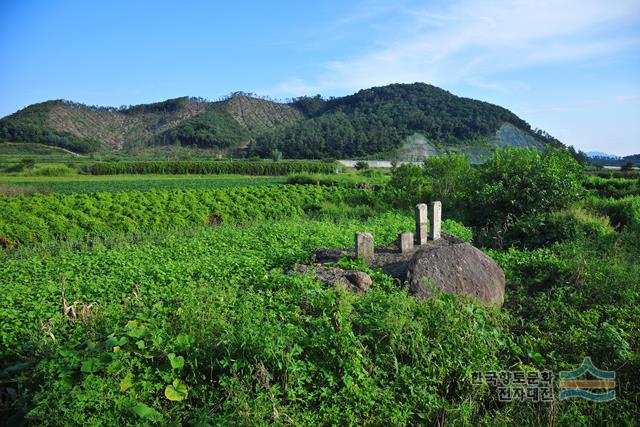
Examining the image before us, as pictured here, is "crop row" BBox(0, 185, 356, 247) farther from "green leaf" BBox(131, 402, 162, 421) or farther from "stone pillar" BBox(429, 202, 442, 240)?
"green leaf" BBox(131, 402, 162, 421)

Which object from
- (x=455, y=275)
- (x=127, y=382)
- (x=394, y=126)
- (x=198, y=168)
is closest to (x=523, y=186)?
(x=455, y=275)

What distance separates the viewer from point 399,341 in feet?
15.0

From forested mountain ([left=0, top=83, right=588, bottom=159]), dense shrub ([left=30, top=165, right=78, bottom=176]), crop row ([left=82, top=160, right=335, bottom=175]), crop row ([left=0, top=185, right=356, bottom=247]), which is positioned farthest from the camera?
forested mountain ([left=0, top=83, right=588, bottom=159])

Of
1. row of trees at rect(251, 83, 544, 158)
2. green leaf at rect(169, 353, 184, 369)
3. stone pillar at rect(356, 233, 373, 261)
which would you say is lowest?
green leaf at rect(169, 353, 184, 369)

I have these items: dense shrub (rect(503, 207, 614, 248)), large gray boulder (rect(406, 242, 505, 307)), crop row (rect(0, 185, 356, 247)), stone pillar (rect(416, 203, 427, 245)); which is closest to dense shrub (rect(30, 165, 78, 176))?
crop row (rect(0, 185, 356, 247))

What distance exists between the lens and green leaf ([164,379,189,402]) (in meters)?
3.85

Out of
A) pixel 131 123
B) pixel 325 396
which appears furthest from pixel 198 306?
pixel 131 123

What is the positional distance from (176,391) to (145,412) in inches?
16.3

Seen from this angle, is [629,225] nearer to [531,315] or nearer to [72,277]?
[531,315]

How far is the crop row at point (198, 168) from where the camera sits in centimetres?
4656

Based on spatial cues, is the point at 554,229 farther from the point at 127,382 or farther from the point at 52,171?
the point at 52,171

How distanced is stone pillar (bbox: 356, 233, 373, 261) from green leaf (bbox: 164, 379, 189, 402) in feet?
15.1

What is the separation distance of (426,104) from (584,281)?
100506 mm

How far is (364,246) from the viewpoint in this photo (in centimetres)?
823
